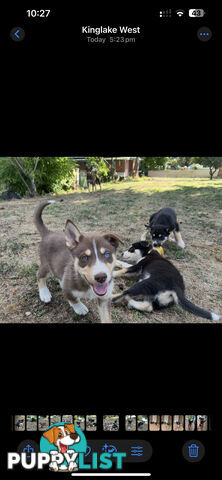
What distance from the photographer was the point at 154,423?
0.98 meters

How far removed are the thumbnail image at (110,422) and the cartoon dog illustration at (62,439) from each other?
112mm

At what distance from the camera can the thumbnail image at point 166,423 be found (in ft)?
3.17

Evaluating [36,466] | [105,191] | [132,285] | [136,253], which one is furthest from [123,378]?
[105,191]

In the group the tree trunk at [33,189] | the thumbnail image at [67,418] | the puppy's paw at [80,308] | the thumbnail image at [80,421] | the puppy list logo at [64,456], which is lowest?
the puppy list logo at [64,456]

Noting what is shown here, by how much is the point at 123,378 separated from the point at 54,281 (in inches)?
53.5

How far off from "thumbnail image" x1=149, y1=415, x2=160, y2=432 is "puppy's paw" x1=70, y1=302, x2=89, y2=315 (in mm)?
749

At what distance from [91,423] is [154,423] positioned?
25 cm
